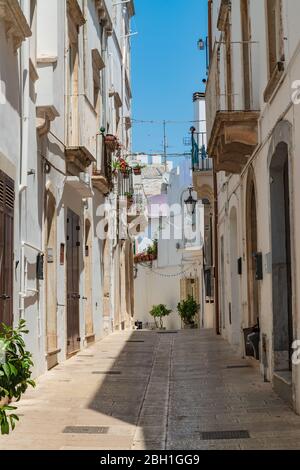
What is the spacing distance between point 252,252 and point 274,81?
13.1ft

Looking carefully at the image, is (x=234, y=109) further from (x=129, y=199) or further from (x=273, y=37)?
(x=129, y=199)

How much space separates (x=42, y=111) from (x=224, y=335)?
8.68 meters

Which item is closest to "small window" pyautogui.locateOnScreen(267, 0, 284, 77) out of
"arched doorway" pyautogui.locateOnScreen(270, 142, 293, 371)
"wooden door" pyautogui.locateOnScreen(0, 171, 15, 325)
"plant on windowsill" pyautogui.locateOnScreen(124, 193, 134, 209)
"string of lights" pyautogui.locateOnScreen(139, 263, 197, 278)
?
"arched doorway" pyautogui.locateOnScreen(270, 142, 293, 371)

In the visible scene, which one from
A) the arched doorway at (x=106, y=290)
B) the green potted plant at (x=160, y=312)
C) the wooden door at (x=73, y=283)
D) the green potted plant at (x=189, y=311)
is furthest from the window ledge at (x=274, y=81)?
the green potted plant at (x=160, y=312)

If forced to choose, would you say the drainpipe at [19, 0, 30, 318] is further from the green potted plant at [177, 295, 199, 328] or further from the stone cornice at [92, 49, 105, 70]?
the green potted plant at [177, 295, 199, 328]

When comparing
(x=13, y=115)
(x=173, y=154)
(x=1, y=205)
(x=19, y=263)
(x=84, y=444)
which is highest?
(x=173, y=154)

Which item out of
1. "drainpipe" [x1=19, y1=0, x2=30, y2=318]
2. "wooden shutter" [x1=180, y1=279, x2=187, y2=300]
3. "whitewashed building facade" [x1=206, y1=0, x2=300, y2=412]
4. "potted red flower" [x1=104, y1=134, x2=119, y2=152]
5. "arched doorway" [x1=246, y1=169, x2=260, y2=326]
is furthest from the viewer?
"wooden shutter" [x1=180, y1=279, x2=187, y2=300]

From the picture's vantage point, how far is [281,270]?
942 centimetres

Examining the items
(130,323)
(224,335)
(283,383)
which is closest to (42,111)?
(283,383)

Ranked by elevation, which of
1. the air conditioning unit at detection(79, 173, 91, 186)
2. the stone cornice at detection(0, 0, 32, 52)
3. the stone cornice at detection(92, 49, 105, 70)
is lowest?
the air conditioning unit at detection(79, 173, 91, 186)

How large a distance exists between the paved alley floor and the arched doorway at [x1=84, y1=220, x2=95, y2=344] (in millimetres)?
2768

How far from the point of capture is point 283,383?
344 inches

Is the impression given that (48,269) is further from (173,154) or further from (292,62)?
(173,154)

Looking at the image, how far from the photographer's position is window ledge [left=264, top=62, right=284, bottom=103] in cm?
847
